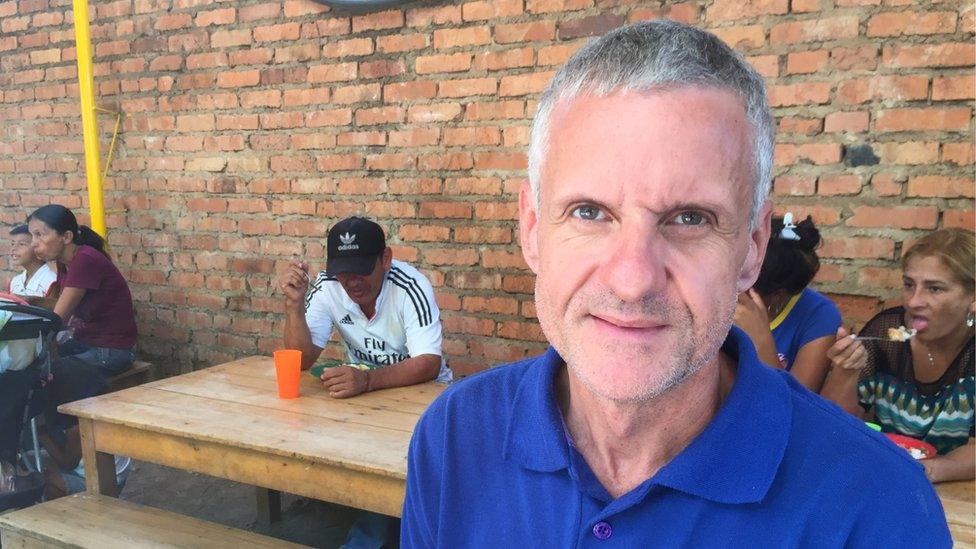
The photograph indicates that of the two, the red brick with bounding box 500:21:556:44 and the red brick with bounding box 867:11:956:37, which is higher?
the red brick with bounding box 500:21:556:44

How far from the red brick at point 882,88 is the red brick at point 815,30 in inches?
7.8

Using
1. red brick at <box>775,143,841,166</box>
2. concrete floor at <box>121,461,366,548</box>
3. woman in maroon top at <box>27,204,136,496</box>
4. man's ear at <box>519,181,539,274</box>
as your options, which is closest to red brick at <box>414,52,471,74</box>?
red brick at <box>775,143,841,166</box>

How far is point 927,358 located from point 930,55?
123cm

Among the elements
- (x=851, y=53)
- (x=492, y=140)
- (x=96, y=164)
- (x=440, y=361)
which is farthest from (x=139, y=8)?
(x=851, y=53)

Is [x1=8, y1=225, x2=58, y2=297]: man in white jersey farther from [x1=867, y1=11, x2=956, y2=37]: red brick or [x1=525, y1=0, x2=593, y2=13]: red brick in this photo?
[x1=867, y1=11, x2=956, y2=37]: red brick

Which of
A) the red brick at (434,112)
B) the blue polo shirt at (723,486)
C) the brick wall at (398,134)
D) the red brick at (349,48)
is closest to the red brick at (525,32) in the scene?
the brick wall at (398,134)

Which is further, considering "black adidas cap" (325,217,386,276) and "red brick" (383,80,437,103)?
"red brick" (383,80,437,103)

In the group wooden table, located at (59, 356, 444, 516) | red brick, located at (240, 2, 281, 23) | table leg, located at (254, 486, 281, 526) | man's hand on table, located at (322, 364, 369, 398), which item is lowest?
table leg, located at (254, 486, 281, 526)

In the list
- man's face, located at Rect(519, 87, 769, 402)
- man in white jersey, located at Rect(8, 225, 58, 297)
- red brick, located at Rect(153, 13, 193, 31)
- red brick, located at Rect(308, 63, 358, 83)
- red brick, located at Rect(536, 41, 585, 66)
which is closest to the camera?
man's face, located at Rect(519, 87, 769, 402)

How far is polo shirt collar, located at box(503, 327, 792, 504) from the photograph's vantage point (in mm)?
880

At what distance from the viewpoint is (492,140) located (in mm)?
3572

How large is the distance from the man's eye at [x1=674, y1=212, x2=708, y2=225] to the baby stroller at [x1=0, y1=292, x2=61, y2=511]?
9.83 ft

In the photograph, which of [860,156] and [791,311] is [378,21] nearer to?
[860,156]

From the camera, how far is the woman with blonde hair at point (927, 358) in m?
2.16
